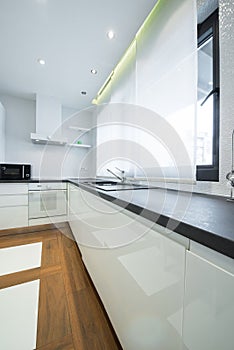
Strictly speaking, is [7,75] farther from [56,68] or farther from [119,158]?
[119,158]

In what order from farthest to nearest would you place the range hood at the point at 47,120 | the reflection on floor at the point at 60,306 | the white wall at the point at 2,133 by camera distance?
the range hood at the point at 47,120 → the white wall at the point at 2,133 → the reflection on floor at the point at 60,306

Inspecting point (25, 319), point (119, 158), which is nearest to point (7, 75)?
point (119, 158)

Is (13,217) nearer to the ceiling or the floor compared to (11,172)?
nearer to the floor

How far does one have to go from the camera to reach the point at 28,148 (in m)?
3.25

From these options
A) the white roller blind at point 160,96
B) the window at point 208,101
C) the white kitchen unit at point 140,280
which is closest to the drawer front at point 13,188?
the white roller blind at point 160,96

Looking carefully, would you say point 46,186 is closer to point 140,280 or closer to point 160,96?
point 160,96

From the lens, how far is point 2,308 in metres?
1.07

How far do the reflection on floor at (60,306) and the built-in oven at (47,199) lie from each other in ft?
2.77

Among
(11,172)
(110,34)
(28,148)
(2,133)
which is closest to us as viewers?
(110,34)

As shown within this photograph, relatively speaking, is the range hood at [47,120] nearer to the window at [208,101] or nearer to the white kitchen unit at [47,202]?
the white kitchen unit at [47,202]

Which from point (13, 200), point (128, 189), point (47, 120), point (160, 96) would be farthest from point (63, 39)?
point (13, 200)

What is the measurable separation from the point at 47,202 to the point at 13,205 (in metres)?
0.47

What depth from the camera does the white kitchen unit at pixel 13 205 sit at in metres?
2.35

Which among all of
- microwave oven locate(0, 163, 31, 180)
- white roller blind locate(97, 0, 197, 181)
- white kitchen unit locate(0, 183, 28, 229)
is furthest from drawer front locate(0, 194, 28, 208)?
white roller blind locate(97, 0, 197, 181)
